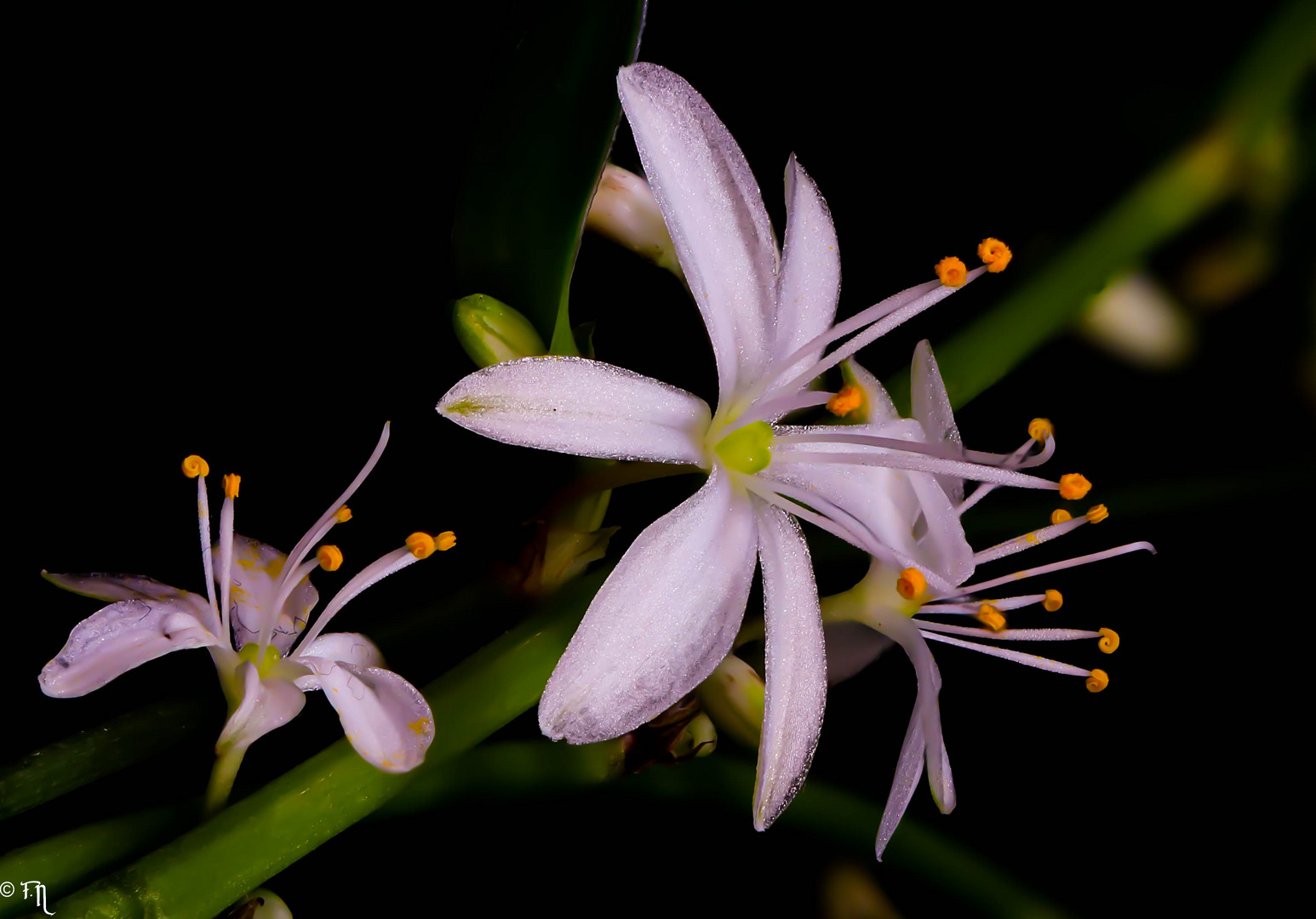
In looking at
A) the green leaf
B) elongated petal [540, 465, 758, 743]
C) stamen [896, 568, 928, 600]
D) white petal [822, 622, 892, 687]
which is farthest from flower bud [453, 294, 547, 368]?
white petal [822, 622, 892, 687]

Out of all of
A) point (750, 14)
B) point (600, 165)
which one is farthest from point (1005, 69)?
point (600, 165)

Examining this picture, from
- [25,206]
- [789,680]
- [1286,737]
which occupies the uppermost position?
[25,206]

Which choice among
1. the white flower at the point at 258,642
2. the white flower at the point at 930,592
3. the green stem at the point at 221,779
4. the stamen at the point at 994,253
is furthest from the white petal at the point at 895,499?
the green stem at the point at 221,779

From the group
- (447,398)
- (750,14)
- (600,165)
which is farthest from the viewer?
(750,14)

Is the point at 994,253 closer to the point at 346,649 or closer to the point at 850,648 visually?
the point at 850,648

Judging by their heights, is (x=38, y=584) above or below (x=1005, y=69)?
above

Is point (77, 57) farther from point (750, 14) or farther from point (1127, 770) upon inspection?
point (1127, 770)
